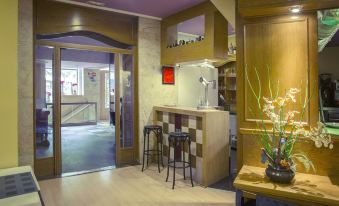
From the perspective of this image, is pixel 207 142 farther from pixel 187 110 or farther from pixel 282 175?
pixel 282 175

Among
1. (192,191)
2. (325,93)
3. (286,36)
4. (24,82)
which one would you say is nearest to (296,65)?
(286,36)

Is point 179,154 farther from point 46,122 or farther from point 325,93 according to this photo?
point 325,93

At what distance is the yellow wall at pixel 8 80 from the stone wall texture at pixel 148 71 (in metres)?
3.43

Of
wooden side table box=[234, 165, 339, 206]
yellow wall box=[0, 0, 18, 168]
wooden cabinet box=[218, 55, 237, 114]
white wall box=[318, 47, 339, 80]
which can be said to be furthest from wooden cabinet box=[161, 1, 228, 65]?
yellow wall box=[0, 0, 18, 168]

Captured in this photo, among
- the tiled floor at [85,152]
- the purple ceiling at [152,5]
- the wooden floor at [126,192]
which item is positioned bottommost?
the wooden floor at [126,192]

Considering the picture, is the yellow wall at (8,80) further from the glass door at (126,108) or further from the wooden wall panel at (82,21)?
the glass door at (126,108)

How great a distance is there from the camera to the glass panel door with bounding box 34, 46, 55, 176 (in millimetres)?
4082

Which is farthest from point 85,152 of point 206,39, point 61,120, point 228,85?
point 228,85

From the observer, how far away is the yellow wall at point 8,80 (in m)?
1.47

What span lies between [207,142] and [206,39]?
5.60ft

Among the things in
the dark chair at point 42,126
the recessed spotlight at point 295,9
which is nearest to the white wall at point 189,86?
the dark chair at point 42,126

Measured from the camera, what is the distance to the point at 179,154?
447cm

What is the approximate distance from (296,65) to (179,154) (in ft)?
9.20

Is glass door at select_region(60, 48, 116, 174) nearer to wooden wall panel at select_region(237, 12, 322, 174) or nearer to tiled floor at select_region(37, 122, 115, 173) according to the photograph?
tiled floor at select_region(37, 122, 115, 173)
